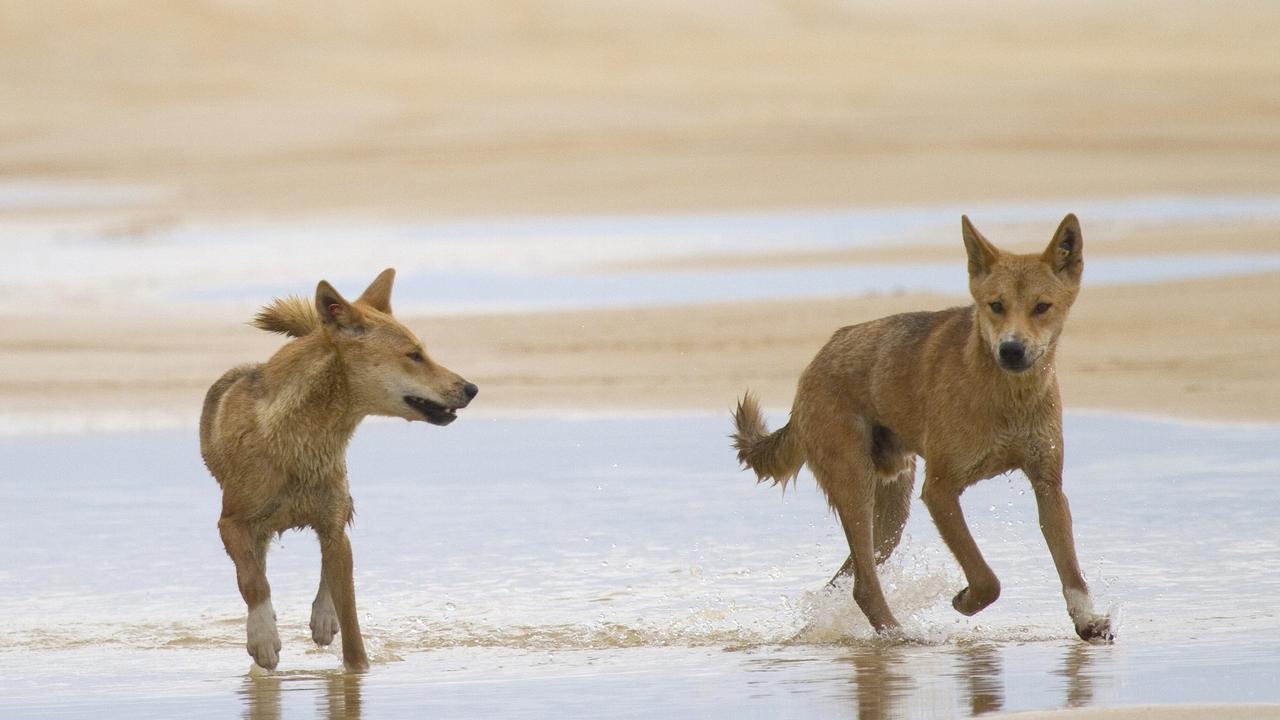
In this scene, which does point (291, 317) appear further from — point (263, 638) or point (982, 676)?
point (982, 676)

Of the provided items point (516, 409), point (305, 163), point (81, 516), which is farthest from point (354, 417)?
point (305, 163)

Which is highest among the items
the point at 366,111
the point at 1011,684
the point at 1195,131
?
the point at 366,111

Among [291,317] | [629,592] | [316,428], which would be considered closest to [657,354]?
[629,592]

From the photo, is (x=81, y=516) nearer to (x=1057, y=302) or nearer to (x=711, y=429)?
(x=711, y=429)

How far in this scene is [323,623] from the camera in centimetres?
846

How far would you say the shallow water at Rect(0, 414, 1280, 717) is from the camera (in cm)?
722

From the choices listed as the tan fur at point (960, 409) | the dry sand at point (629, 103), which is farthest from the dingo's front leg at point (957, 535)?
the dry sand at point (629, 103)

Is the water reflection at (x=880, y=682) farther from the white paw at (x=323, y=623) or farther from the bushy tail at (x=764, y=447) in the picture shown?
the white paw at (x=323, y=623)

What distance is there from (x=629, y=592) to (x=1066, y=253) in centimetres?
242

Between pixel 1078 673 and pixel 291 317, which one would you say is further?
Answer: pixel 291 317

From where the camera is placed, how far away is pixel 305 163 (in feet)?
129

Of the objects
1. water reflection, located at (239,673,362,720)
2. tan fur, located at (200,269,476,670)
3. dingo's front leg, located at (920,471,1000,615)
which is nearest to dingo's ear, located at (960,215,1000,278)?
dingo's front leg, located at (920,471,1000,615)

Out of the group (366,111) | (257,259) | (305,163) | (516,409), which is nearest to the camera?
(516,409)

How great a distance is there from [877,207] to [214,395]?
917 inches
